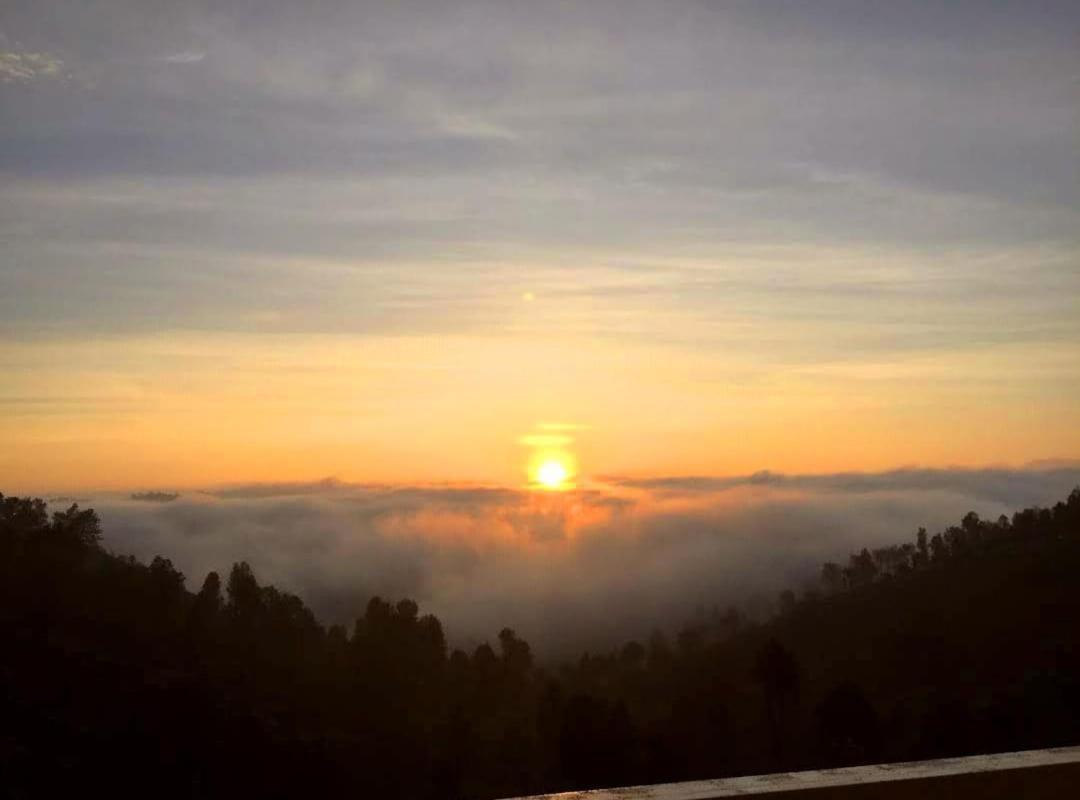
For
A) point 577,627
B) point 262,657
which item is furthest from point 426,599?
point 262,657

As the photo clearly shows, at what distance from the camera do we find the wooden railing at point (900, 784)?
6.00 feet

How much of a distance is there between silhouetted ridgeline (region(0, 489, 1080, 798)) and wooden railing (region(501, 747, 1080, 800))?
35481mm

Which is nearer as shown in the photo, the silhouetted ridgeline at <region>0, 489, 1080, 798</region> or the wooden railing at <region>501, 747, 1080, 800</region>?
the wooden railing at <region>501, 747, 1080, 800</region>

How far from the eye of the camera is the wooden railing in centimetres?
183

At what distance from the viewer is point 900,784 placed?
72.9 inches

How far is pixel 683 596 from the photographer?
7131 inches

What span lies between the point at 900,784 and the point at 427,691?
62.6 metres

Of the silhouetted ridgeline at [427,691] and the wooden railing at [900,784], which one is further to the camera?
the silhouetted ridgeline at [427,691]

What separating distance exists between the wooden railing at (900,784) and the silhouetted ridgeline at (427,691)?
3548 cm

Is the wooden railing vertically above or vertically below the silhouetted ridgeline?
above

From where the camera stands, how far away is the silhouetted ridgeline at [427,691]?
4238 cm

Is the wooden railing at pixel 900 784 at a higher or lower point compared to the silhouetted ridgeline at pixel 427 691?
higher

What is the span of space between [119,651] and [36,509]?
13.9 metres

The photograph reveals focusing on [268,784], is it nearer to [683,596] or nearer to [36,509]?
[36,509]
